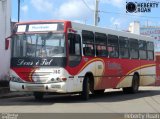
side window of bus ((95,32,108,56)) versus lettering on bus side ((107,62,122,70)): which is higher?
side window of bus ((95,32,108,56))

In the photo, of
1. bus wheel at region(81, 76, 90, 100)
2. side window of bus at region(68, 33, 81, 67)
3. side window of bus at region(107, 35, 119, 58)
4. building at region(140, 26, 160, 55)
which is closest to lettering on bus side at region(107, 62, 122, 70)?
side window of bus at region(107, 35, 119, 58)

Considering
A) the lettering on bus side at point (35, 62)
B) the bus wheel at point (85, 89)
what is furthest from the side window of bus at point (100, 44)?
the lettering on bus side at point (35, 62)

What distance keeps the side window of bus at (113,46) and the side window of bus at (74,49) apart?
3214mm

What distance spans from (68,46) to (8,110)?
4.13m

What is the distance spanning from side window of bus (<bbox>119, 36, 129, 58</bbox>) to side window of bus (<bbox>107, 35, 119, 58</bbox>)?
1.81 feet

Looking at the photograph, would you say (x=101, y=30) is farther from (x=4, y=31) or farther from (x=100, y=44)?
(x=4, y=31)

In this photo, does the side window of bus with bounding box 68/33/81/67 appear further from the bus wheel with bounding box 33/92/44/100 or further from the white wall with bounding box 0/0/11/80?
the white wall with bounding box 0/0/11/80

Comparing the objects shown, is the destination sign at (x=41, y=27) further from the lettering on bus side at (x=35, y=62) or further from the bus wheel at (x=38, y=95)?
the bus wheel at (x=38, y=95)

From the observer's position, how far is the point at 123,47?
83.2 feet

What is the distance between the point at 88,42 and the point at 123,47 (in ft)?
14.0

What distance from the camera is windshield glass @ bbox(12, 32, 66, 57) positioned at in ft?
64.2

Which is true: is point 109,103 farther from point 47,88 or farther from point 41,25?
point 41,25

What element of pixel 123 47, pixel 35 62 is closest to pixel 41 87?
pixel 35 62

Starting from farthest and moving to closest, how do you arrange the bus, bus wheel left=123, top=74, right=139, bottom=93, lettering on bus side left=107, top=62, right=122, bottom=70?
bus wheel left=123, top=74, right=139, bottom=93, lettering on bus side left=107, top=62, right=122, bottom=70, the bus
